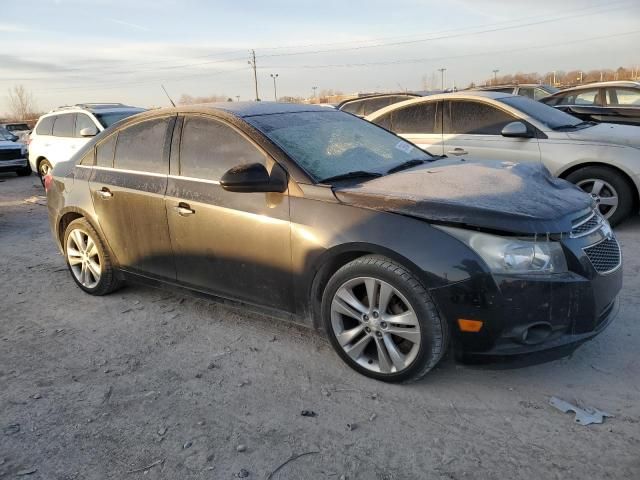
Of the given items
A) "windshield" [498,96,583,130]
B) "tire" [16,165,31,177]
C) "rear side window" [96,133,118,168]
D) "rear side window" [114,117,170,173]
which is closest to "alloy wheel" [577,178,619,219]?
"windshield" [498,96,583,130]

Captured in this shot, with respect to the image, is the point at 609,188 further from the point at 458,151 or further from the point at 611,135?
the point at 458,151

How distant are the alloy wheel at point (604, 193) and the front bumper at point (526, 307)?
3604mm

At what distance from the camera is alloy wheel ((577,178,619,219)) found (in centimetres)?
592

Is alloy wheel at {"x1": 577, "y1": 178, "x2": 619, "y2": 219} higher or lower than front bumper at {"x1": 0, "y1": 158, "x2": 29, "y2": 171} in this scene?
lower

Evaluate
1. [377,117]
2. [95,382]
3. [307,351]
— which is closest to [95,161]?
[95,382]

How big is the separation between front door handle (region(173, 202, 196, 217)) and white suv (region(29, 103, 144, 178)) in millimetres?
7263

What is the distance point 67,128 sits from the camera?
36.7 ft

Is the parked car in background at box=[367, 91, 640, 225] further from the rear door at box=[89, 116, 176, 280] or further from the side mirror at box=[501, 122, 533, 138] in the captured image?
the rear door at box=[89, 116, 176, 280]

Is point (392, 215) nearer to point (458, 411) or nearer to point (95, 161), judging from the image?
point (458, 411)

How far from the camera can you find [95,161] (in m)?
4.60

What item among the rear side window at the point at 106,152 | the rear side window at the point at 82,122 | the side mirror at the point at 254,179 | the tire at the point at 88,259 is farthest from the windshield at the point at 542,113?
the rear side window at the point at 82,122

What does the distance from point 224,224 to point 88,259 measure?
1858mm

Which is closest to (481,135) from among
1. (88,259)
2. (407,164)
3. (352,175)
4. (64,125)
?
(407,164)

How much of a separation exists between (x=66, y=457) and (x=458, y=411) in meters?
2.01
